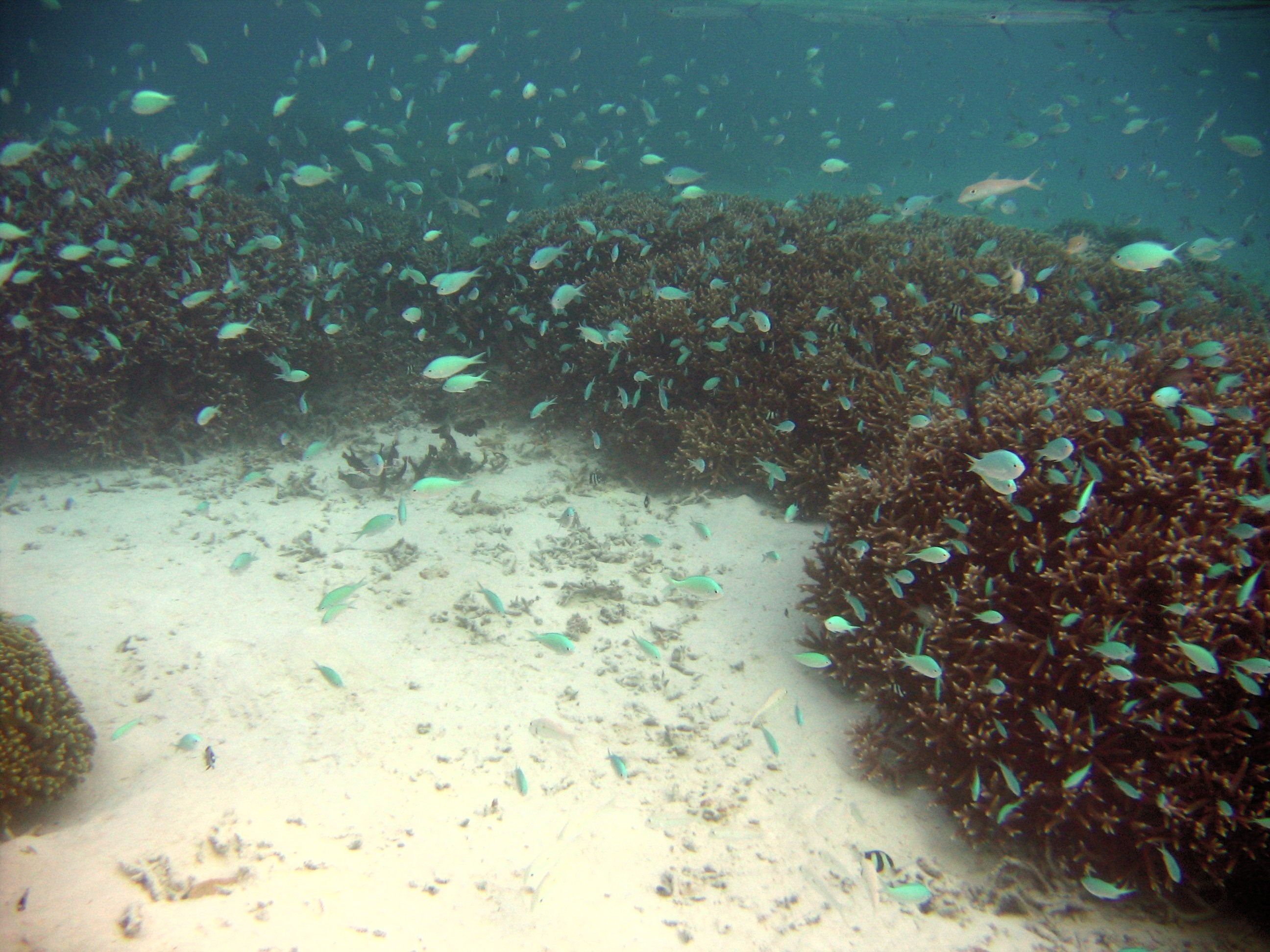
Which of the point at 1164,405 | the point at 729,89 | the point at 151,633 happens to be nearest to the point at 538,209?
the point at 151,633

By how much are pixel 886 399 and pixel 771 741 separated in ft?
12.6

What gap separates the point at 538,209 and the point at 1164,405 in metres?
11.6

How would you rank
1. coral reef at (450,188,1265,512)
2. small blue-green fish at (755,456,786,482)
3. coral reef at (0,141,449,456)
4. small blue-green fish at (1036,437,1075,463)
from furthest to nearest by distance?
coral reef at (0,141,449,456) < coral reef at (450,188,1265,512) < small blue-green fish at (755,456,786,482) < small blue-green fish at (1036,437,1075,463)

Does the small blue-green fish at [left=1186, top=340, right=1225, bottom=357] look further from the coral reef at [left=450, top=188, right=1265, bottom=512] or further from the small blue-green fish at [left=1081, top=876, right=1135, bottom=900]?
the small blue-green fish at [left=1081, top=876, right=1135, bottom=900]

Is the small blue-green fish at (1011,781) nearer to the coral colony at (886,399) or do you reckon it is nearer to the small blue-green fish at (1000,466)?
the coral colony at (886,399)

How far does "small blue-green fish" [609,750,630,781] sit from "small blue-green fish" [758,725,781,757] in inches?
39.2

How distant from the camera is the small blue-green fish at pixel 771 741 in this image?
3709 millimetres

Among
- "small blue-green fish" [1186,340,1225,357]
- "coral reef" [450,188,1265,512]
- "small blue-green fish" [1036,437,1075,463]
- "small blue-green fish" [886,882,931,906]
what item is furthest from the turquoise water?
"small blue-green fish" [886,882,931,906]

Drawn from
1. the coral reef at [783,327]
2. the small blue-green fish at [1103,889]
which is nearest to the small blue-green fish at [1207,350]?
the coral reef at [783,327]

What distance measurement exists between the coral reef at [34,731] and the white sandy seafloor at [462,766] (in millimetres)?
207

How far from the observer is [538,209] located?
12.2 metres

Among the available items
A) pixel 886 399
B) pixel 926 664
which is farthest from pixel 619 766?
pixel 886 399

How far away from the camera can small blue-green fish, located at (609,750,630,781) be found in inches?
146

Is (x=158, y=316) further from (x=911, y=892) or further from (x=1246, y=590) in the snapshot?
(x=1246, y=590)
